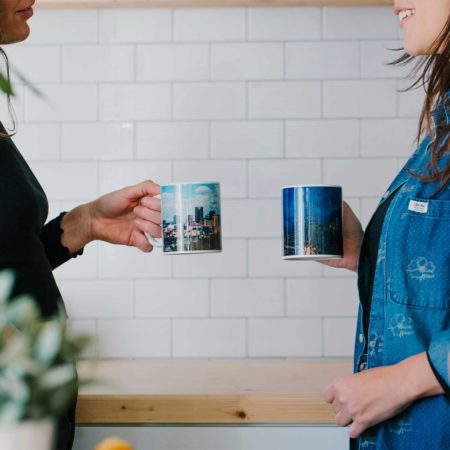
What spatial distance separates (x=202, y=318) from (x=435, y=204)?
1.06m

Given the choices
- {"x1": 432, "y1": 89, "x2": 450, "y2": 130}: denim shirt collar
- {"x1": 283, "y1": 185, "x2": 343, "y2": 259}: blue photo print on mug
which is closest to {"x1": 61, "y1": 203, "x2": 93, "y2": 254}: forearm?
{"x1": 283, "y1": 185, "x2": 343, "y2": 259}: blue photo print on mug

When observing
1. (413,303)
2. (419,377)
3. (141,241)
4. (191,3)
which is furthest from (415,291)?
(191,3)

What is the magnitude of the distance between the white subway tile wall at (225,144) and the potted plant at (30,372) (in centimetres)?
149

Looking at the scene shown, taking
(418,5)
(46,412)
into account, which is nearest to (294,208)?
(418,5)

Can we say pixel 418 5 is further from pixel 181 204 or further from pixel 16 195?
pixel 16 195

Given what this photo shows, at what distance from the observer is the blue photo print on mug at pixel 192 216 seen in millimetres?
1188

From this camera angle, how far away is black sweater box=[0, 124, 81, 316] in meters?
1.13

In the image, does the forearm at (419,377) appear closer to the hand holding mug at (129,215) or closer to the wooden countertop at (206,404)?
the wooden countertop at (206,404)

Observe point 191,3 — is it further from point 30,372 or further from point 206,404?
point 30,372

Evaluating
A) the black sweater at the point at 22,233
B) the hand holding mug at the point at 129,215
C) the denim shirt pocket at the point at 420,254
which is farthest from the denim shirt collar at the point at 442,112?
the black sweater at the point at 22,233

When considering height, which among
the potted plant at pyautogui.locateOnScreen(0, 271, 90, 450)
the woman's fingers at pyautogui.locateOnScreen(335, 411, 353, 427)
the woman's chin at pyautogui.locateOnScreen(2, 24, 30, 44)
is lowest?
the woman's fingers at pyautogui.locateOnScreen(335, 411, 353, 427)

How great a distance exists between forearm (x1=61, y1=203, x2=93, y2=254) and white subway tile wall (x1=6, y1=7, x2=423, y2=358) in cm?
53

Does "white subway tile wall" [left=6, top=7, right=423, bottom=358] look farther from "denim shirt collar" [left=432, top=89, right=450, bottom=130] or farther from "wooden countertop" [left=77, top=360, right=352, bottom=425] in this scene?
"denim shirt collar" [left=432, top=89, right=450, bottom=130]

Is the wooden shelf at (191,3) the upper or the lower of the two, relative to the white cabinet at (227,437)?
upper
